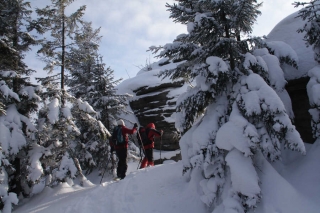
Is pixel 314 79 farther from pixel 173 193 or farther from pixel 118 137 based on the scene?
pixel 118 137

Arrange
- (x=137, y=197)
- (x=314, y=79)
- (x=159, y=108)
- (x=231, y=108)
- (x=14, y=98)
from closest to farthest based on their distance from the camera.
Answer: (x=314, y=79), (x=231, y=108), (x=137, y=197), (x=14, y=98), (x=159, y=108)

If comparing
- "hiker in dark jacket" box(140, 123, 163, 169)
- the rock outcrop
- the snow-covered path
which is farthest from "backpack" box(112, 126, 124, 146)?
A: the rock outcrop

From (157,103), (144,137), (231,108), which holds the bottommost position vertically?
(144,137)

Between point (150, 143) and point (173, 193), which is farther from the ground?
point (150, 143)

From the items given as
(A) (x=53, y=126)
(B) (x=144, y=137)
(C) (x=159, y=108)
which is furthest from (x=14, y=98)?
(C) (x=159, y=108)

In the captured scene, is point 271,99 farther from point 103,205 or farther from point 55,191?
point 55,191

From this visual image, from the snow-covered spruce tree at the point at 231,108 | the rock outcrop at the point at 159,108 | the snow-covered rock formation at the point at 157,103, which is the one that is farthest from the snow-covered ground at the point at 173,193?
the snow-covered rock formation at the point at 157,103

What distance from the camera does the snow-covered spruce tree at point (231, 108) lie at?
4.69 metres

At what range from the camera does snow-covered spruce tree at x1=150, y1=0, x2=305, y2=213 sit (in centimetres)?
469

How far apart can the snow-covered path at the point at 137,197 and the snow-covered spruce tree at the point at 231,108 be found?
78cm

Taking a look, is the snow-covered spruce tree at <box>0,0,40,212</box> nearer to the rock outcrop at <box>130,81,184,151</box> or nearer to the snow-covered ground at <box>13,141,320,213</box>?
the snow-covered ground at <box>13,141,320,213</box>

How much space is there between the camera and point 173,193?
6.54m

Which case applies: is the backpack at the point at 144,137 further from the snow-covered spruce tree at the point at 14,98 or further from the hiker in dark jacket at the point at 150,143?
the snow-covered spruce tree at the point at 14,98

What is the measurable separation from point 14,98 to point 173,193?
664 cm
